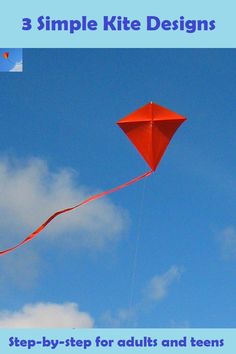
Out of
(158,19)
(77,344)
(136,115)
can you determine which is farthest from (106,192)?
(158,19)

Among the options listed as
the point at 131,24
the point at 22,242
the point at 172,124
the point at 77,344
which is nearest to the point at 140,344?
the point at 77,344

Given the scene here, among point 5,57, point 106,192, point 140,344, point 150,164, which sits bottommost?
point 140,344

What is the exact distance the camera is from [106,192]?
38.5ft

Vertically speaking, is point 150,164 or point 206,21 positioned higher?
point 206,21

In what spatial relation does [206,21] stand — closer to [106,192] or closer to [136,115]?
[136,115]

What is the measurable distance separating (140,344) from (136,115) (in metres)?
5.85

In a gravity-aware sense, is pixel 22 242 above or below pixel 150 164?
below

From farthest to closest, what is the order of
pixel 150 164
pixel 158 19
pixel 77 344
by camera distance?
pixel 150 164 → pixel 158 19 → pixel 77 344

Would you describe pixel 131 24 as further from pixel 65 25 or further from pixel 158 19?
pixel 65 25

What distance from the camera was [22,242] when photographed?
11.3 m

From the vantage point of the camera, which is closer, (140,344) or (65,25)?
(140,344)

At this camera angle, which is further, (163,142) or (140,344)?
(163,142)

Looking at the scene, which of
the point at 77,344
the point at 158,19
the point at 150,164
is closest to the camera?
the point at 77,344

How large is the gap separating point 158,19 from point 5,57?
3822 mm
